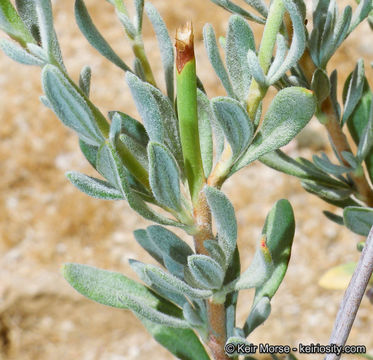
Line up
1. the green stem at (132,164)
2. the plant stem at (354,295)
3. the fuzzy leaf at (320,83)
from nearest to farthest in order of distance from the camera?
the plant stem at (354,295)
the green stem at (132,164)
the fuzzy leaf at (320,83)

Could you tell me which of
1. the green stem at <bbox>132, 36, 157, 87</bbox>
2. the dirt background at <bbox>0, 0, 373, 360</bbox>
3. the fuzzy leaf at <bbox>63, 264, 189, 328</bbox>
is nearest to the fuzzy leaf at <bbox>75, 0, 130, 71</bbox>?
the green stem at <bbox>132, 36, 157, 87</bbox>

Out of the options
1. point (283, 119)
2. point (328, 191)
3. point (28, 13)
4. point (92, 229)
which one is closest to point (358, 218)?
point (328, 191)

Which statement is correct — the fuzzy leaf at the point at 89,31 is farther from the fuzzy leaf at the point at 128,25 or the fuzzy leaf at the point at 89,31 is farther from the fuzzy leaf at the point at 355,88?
the fuzzy leaf at the point at 355,88

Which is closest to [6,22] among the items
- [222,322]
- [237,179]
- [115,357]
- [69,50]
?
[222,322]

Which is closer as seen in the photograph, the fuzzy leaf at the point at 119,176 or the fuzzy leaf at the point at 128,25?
the fuzzy leaf at the point at 119,176

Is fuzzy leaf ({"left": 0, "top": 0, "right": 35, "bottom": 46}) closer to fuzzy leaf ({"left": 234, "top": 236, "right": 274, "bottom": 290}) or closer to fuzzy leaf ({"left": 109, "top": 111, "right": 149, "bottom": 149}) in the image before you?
fuzzy leaf ({"left": 109, "top": 111, "right": 149, "bottom": 149})

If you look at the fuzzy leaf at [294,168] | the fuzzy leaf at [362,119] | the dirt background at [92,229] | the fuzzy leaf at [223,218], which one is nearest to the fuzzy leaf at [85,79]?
the fuzzy leaf at [223,218]
